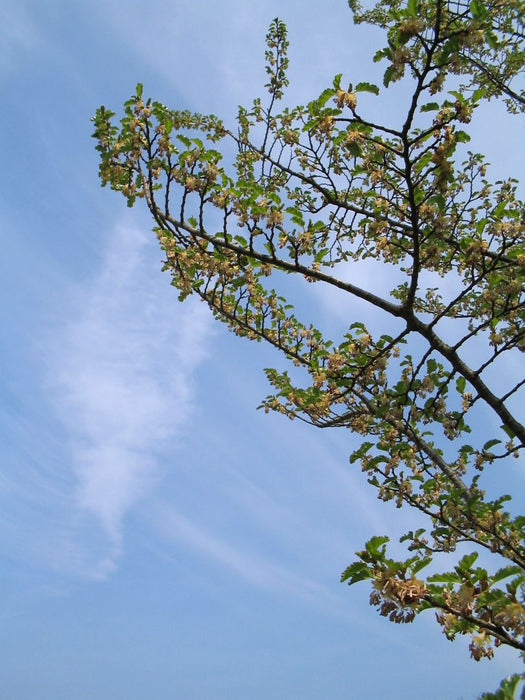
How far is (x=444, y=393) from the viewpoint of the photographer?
190 inches

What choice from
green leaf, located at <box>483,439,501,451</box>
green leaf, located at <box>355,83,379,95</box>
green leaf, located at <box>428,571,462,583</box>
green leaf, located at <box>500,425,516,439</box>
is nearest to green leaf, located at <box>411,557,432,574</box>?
green leaf, located at <box>428,571,462,583</box>

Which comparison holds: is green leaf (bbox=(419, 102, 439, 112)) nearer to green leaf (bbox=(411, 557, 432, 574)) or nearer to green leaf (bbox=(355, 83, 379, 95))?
green leaf (bbox=(355, 83, 379, 95))

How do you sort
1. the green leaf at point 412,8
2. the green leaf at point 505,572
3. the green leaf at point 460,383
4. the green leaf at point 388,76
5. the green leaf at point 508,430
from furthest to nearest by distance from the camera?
the green leaf at point 460,383
the green leaf at point 508,430
the green leaf at point 388,76
the green leaf at point 412,8
the green leaf at point 505,572

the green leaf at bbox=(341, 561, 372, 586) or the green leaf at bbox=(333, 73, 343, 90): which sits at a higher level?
the green leaf at bbox=(333, 73, 343, 90)

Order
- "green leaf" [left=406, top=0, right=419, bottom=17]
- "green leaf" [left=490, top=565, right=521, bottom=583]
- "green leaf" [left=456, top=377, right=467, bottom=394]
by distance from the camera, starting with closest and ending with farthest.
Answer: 1. "green leaf" [left=490, top=565, right=521, bottom=583]
2. "green leaf" [left=406, top=0, right=419, bottom=17]
3. "green leaf" [left=456, top=377, right=467, bottom=394]

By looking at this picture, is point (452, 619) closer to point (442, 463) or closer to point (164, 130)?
Answer: point (442, 463)

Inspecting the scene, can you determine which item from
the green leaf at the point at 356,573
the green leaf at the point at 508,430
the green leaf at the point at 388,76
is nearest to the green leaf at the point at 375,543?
the green leaf at the point at 356,573

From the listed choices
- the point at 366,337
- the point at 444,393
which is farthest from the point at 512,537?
the point at 366,337

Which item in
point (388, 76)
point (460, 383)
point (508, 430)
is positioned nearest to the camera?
point (388, 76)

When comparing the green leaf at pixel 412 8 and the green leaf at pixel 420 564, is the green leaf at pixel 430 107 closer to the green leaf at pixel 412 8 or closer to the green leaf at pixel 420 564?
the green leaf at pixel 412 8

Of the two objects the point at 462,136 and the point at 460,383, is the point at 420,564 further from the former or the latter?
the point at 462,136

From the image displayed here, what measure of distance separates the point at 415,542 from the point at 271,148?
6904mm

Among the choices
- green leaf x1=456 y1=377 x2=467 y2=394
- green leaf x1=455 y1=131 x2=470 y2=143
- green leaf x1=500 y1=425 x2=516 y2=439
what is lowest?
green leaf x1=500 y1=425 x2=516 y2=439

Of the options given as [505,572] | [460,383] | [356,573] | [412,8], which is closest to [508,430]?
[460,383]
